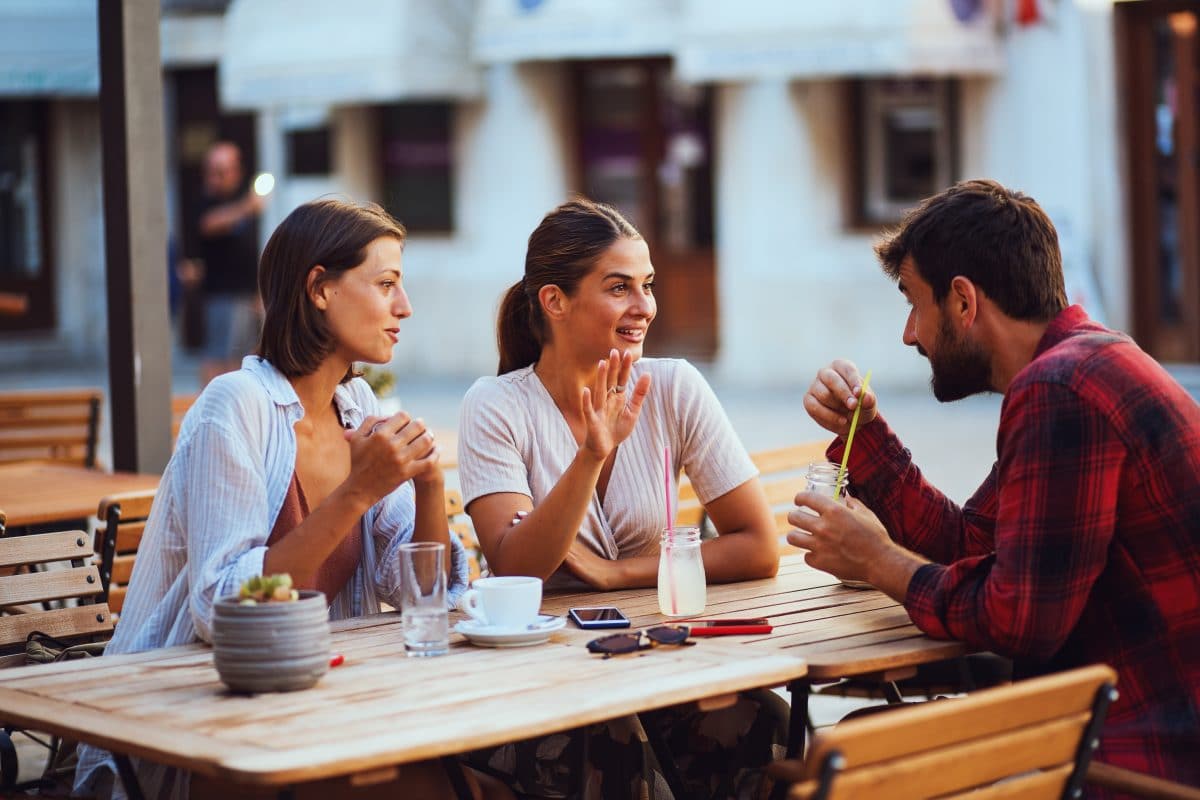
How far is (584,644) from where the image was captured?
322 cm

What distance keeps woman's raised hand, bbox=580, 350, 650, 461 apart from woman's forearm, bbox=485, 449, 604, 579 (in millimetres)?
46

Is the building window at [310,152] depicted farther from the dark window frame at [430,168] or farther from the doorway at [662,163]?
the doorway at [662,163]

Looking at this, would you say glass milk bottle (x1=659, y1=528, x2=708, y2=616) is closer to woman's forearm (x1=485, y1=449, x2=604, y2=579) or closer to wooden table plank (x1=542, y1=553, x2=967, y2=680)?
wooden table plank (x1=542, y1=553, x2=967, y2=680)

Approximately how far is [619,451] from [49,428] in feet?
14.6

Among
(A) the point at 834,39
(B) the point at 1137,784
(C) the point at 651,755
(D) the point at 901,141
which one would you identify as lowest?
(C) the point at 651,755

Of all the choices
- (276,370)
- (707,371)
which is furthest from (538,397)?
(707,371)

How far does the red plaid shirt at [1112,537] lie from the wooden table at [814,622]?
17cm

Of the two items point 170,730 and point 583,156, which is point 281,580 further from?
point 583,156

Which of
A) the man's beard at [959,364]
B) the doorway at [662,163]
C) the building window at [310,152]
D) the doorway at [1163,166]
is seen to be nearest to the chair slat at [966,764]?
the man's beard at [959,364]

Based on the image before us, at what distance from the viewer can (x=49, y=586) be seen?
423 centimetres

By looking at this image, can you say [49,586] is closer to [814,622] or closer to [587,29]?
[814,622]

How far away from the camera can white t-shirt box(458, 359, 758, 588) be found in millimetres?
3943

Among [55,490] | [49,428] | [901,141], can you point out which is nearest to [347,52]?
[901,141]

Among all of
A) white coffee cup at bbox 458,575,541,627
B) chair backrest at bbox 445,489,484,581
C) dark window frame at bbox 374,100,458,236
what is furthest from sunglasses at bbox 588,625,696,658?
dark window frame at bbox 374,100,458,236
